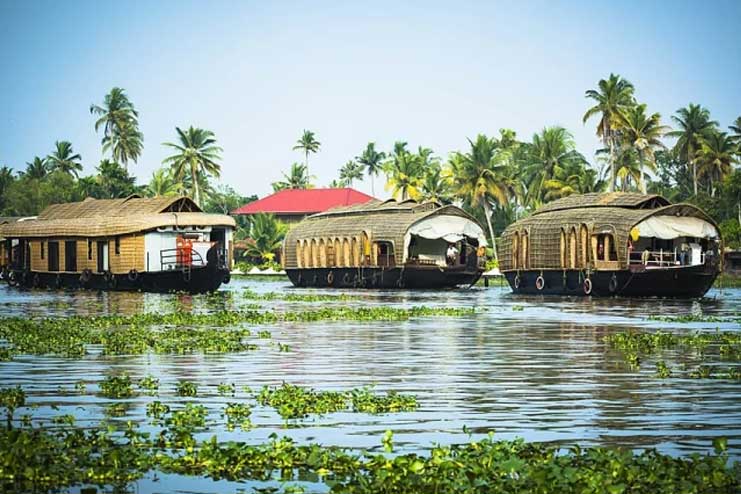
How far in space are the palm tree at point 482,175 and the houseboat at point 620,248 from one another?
1163 inches

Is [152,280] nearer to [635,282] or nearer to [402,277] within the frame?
[402,277]

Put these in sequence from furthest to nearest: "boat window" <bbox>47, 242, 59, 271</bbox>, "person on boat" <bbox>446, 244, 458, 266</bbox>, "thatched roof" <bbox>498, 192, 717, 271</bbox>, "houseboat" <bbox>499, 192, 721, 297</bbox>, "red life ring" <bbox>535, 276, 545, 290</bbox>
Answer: "person on boat" <bbox>446, 244, 458, 266</bbox>
"boat window" <bbox>47, 242, 59, 271</bbox>
"red life ring" <bbox>535, 276, 545, 290</bbox>
"thatched roof" <bbox>498, 192, 717, 271</bbox>
"houseboat" <bbox>499, 192, 721, 297</bbox>

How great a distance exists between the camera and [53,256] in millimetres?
58812

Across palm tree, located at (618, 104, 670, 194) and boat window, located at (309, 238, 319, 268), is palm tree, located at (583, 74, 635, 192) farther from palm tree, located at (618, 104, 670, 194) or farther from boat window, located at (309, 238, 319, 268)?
boat window, located at (309, 238, 319, 268)

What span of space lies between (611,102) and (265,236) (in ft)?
89.2

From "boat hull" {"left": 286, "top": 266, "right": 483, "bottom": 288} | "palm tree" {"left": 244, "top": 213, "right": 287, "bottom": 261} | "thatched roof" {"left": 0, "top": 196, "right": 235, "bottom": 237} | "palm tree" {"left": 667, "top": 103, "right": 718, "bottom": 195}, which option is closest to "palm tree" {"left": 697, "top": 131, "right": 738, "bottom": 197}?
"palm tree" {"left": 667, "top": 103, "right": 718, "bottom": 195}

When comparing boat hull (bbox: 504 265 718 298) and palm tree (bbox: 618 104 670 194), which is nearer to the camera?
boat hull (bbox: 504 265 718 298)

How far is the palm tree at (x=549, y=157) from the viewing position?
284 ft

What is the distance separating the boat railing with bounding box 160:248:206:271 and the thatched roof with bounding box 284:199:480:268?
1170 centimetres

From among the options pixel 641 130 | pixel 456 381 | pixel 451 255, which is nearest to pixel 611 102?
pixel 641 130

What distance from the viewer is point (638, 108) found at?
83.9 metres

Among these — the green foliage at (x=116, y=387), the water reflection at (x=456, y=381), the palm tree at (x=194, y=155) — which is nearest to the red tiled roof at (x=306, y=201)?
the palm tree at (x=194, y=155)

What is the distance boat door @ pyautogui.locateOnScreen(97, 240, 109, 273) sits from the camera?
55062mm

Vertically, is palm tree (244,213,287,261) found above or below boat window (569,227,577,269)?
above
